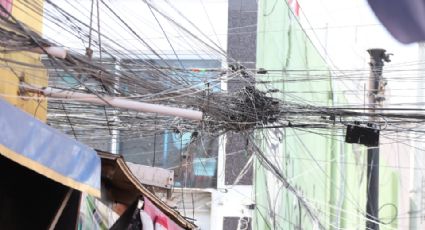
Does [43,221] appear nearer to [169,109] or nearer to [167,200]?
[169,109]

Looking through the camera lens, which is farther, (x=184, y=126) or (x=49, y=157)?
(x=184, y=126)

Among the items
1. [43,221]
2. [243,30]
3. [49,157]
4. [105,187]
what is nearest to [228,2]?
[243,30]

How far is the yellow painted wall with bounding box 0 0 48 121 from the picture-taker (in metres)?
6.35

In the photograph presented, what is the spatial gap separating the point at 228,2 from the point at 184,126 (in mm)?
3468

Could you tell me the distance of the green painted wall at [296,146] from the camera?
464 inches

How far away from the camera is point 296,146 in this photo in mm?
13930

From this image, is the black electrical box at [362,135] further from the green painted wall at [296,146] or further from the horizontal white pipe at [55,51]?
the horizontal white pipe at [55,51]

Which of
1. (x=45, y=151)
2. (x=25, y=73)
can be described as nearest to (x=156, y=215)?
(x=25, y=73)

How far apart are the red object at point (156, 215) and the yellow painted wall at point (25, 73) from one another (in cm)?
131

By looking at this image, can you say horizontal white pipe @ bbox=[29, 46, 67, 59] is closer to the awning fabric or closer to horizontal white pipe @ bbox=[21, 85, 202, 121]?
the awning fabric

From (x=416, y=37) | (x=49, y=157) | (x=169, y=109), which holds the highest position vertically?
(x=416, y=37)

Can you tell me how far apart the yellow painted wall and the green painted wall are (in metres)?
2.99

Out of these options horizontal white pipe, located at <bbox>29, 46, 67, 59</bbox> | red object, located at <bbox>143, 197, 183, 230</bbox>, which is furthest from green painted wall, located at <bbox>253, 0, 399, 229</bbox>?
horizontal white pipe, located at <bbox>29, 46, 67, 59</bbox>

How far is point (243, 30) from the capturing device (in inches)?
463
